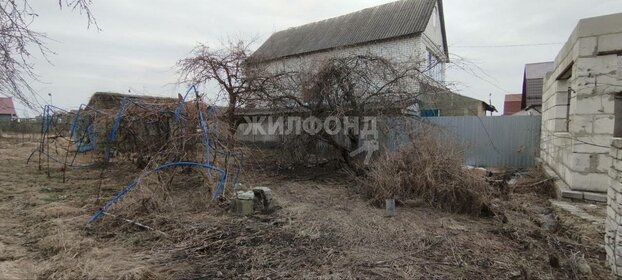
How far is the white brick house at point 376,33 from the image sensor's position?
50.2ft

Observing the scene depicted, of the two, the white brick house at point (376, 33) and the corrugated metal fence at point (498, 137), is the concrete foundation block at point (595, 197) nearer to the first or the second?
the corrugated metal fence at point (498, 137)

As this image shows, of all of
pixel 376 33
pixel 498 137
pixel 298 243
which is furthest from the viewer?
pixel 376 33

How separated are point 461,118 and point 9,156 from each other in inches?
628

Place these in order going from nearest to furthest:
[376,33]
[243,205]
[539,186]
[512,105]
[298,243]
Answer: [298,243] < [243,205] < [539,186] < [376,33] < [512,105]

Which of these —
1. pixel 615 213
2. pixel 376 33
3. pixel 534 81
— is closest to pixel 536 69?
pixel 534 81

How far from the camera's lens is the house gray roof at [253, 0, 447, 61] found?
15.8 m

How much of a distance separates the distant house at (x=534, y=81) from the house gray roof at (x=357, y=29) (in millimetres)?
7019

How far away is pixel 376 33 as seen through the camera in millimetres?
16547

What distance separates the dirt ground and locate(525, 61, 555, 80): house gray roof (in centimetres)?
1890

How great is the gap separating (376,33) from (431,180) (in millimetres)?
12703

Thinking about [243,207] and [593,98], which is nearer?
[243,207]

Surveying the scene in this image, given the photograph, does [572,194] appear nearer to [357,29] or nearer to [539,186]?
[539,186]

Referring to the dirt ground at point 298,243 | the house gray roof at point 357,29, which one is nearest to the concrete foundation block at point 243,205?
the dirt ground at point 298,243

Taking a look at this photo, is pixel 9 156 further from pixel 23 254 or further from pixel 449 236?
pixel 449 236
